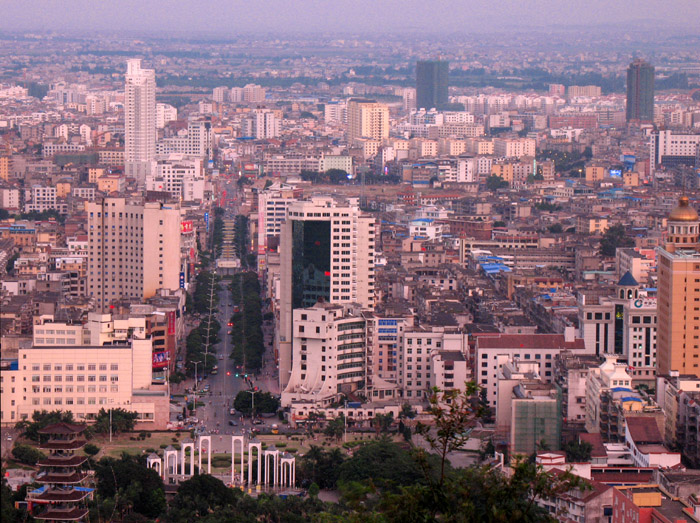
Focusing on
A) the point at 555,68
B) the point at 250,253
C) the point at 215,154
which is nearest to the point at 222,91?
the point at 555,68

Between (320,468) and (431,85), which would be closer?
(320,468)

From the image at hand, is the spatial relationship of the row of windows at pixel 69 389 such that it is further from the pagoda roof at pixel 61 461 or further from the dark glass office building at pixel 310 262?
the pagoda roof at pixel 61 461

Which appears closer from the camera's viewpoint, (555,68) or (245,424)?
(245,424)

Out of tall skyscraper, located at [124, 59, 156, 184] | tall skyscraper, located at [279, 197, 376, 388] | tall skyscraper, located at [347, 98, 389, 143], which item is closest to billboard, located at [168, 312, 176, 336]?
tall skyscraper, located at [279, 197, 376, 388]

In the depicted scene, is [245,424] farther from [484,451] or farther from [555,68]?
[555,68]

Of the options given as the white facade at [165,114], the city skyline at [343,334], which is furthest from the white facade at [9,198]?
the white facade at [165,114]

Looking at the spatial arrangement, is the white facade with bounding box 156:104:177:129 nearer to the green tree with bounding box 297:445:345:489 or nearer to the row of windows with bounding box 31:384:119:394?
the row of windows with bounding box 31:384:119:394

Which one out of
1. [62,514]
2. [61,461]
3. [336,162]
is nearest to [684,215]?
[61,461]

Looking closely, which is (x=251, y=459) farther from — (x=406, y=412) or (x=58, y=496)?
(x=58, y=496)
